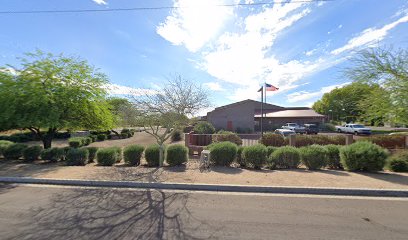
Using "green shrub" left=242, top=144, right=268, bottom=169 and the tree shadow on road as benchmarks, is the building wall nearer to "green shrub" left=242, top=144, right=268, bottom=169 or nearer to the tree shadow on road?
"green shrub" left=242, top=144, right=268, bottom=169

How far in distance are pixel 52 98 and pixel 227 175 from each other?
30.4 ft

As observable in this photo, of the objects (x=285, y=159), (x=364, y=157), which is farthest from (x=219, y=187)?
(x=364, y=157)

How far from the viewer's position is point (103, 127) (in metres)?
12.2

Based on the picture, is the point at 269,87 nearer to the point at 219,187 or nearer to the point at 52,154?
the point at 219,187

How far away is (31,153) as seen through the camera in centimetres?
994

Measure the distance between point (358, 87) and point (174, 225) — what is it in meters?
11.1

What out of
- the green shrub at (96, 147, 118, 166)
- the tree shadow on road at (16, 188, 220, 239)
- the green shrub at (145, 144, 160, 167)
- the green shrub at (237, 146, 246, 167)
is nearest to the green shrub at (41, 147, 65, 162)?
the green shrub at (96, 147, 118, 166)

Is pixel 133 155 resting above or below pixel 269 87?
below

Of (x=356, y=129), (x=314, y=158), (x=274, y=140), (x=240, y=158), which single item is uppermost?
(x=356, y=129)

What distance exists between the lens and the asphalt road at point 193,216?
360 cm

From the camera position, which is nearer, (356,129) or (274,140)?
(274,140)

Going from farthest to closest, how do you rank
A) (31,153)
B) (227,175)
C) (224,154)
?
1. (31,153)
2. (224,154)
3. (227,175)

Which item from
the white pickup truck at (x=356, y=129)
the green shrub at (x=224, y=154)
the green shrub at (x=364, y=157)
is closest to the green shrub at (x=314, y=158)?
the green shrub at (x=364, y=157)

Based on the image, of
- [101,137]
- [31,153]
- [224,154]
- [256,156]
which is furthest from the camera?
[101,137]
